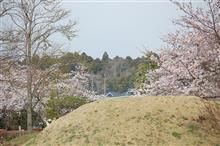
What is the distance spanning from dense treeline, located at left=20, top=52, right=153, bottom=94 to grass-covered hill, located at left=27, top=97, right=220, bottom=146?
10496 mm

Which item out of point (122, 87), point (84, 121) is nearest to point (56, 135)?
point (84, 121)

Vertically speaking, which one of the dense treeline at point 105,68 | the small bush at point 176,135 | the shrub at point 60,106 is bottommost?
the small bush at point 176,135

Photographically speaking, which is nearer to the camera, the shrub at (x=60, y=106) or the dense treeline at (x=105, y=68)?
the dense treeline at (x=105, y=68)

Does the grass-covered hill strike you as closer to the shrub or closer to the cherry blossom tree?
the cherry blossom tree

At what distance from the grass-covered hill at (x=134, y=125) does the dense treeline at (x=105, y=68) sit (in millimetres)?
10496

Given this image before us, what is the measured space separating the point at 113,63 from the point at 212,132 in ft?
160

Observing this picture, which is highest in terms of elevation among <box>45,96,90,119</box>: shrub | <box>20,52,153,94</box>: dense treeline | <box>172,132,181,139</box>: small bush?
<box>20,52,153,94</box>: dense treeline

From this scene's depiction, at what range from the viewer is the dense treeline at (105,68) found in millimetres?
21984

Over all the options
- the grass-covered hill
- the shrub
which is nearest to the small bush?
the grass-covered hill

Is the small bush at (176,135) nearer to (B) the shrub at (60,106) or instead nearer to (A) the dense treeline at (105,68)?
(A) the dense treeline at (105,68)

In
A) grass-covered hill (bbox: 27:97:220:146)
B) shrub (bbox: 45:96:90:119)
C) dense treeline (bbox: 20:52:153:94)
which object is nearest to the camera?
grass-covered hill (bbox: 27:97:220:146)

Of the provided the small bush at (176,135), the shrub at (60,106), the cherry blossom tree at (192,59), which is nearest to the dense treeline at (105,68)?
the shrub at (60,106)

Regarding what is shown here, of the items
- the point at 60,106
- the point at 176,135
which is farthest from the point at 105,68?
the point at 176,135

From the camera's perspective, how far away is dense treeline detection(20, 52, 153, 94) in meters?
22.0
